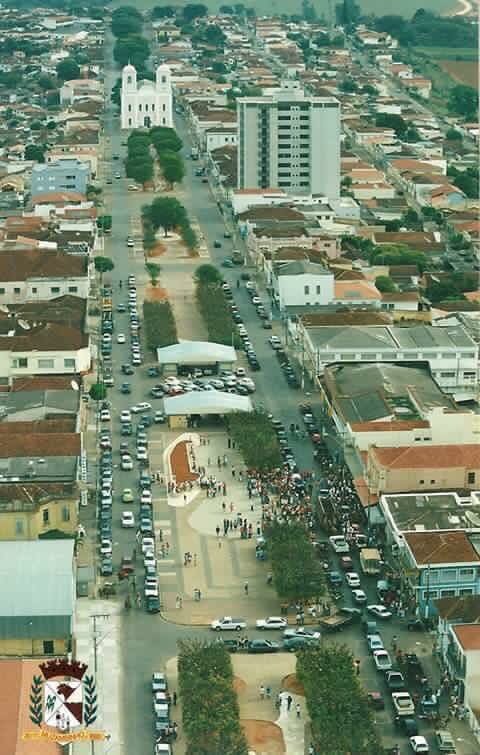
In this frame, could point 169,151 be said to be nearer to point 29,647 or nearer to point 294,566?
point 294,566

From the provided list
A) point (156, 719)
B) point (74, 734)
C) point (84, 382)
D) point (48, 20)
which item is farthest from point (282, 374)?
point (48, 20)

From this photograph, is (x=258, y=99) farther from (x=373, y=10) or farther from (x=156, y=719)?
(x=373, y=10)

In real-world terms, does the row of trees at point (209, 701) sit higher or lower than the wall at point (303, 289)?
lower

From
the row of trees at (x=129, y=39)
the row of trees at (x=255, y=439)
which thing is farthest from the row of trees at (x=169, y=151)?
the row of trees at (x=255, y=439)

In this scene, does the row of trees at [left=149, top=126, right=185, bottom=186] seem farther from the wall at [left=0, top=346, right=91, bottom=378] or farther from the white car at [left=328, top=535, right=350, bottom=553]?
the white car at [left=328, top=535, right=350, bottom=553]

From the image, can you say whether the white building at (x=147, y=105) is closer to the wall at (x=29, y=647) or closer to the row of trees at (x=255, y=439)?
the row of trees at (x=255, y=439)

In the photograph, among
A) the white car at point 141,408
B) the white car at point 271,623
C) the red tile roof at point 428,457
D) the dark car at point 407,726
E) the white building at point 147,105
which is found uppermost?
the white building at point 147,105

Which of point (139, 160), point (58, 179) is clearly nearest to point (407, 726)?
point (58, 179)
